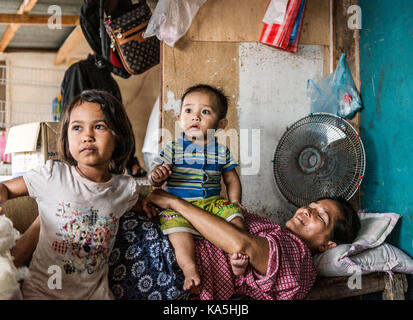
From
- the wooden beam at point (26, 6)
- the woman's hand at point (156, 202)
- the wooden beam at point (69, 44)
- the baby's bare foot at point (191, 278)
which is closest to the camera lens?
the baby's bare foot at point (191, 278)

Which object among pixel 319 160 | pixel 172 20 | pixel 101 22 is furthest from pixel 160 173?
pixel 101 22

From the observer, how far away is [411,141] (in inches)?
93.4

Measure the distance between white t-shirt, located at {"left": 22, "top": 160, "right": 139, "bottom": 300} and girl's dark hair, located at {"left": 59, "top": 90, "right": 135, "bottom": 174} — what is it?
0.16 metres

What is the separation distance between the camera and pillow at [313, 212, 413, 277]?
6.89 ft

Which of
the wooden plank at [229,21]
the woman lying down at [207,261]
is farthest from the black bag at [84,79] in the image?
the woman lying down at [207,261]

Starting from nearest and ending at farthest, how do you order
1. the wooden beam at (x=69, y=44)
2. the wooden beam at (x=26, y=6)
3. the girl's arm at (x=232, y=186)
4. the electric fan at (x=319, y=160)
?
the girl's arm at (x=232, y=186) → the electric fan at (x=319, y=160) → the wooden beam at (x=26, y=6) → the wooden beam at (x=69, y=44)

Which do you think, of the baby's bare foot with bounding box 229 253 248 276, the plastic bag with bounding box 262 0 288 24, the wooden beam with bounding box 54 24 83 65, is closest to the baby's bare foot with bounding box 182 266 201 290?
the baby's bare foot with bounding box 229 253 248 276

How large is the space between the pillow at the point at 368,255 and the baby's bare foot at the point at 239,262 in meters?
0.58

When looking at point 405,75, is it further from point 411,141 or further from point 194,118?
point 194,118

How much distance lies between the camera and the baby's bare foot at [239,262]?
68.9 inches

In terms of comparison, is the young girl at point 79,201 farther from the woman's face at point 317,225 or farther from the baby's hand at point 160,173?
the woman's face at point 317,225

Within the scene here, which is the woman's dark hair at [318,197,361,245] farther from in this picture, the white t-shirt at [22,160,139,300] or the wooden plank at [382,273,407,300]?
the white t-shirt at [22,160,139,300]
